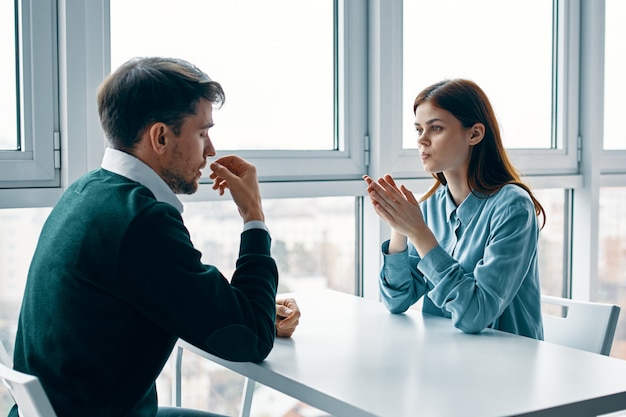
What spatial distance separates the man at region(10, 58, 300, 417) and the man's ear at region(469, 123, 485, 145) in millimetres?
797

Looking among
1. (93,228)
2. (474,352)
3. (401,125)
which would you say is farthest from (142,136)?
(401,125)

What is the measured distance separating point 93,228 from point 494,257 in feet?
3.06

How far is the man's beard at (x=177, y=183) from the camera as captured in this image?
140cm

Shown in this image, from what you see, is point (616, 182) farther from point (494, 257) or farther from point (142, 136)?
point (142, 136)

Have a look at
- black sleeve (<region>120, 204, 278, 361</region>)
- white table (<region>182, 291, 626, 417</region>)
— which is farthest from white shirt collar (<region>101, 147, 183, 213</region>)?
white table (<region>182, 291, 626, 417</region>)

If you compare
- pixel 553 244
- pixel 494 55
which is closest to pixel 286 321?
pixel 494 55

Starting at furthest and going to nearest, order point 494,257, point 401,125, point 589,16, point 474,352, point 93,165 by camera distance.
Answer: point 589,16, point 401,125, point 93,165, point 494,257, point 474,352

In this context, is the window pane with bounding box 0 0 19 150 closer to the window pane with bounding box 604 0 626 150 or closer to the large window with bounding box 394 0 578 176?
the large window with bounding box 394 0 578 176

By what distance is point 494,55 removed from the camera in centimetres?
293

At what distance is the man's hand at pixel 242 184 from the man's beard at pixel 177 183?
11 centimetres

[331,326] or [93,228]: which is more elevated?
[93,228]

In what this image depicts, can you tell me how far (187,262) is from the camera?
122 centimetres

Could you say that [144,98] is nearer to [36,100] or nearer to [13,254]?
[36,100]

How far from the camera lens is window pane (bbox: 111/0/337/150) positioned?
7.02ft
